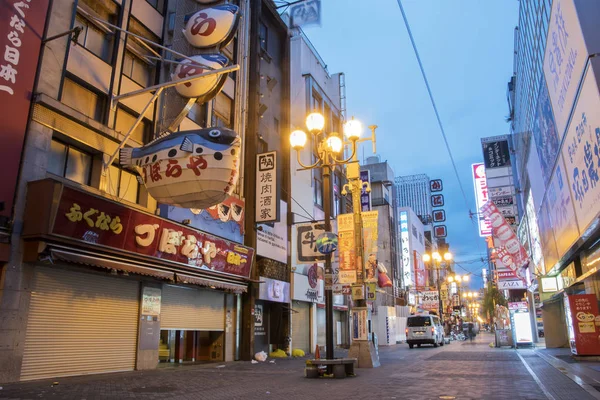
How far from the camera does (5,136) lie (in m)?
10.9

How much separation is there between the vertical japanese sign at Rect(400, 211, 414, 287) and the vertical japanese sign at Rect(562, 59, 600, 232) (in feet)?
157

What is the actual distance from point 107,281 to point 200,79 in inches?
277

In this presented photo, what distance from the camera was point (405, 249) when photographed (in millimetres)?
62719

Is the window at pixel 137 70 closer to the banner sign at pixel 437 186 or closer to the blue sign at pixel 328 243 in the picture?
the blue sign at pixel 328 243

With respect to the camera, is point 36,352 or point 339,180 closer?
point 36,352

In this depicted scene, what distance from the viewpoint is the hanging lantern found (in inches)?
595

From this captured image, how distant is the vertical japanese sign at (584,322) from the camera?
53.6 ft

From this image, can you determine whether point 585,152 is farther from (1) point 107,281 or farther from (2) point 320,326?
(2) point 320,326

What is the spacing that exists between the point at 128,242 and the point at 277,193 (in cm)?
909

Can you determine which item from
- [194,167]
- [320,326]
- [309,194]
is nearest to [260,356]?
[320,326]

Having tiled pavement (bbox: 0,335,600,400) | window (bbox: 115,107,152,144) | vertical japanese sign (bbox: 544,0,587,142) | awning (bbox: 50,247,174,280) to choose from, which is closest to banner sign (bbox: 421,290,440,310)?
tiled pavement (bbox: 0,335,600,400)

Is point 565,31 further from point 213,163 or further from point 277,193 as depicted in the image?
point 277,193

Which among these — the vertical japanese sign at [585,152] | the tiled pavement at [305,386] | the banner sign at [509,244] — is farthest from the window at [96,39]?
the banner sign at [509,244]

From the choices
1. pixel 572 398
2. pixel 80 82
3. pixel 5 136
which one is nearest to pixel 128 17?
pixel 80 82
